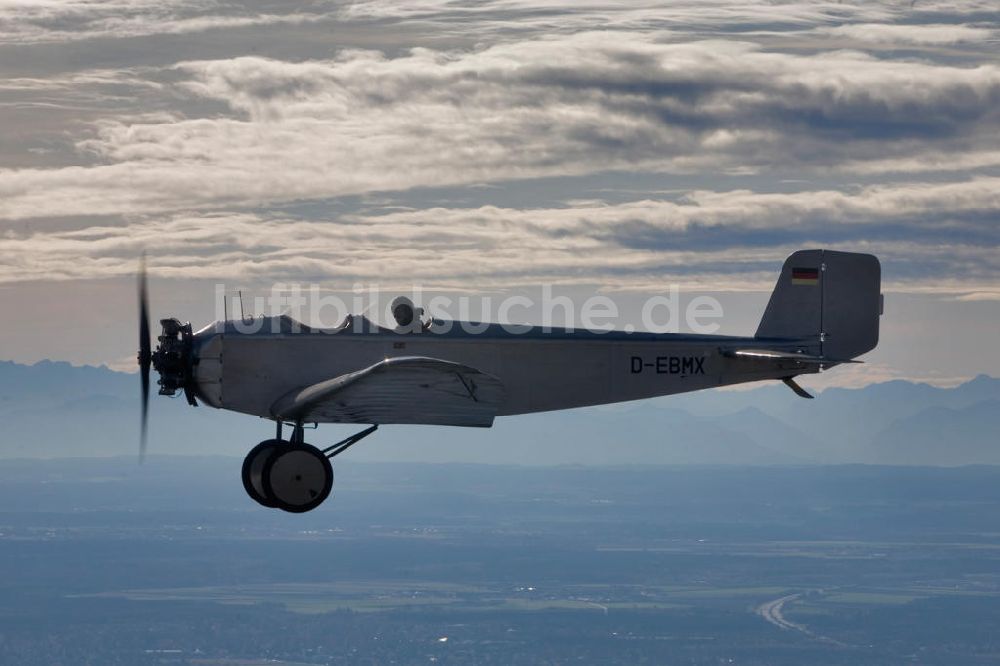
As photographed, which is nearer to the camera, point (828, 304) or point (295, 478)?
point (295, 478)

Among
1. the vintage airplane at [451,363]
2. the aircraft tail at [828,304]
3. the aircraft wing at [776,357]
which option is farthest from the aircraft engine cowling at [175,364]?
the aircraft tail at [828,304]

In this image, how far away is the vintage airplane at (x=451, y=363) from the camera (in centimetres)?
2341

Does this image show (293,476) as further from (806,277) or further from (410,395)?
(806,277)

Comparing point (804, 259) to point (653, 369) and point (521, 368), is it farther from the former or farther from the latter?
point (521, 368)

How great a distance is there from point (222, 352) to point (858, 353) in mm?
13498

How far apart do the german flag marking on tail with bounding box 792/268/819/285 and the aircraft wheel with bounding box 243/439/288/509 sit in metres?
11.7

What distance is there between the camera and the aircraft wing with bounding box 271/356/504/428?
23.0 m

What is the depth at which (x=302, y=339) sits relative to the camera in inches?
985

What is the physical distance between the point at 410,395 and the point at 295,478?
2.67 m

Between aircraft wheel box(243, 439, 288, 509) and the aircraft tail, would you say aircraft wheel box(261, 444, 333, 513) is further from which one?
the aircraft tail

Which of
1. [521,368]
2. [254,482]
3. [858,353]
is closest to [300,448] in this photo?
[254,482]

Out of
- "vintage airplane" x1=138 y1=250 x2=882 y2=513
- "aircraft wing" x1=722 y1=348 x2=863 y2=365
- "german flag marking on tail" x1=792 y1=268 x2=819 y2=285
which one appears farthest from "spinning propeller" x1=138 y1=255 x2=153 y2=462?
"german flag marking on tail" x1=792 y1=268 x2=819 y2=285

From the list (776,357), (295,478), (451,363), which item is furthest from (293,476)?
(776,357)

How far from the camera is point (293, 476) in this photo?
78.4 feet
